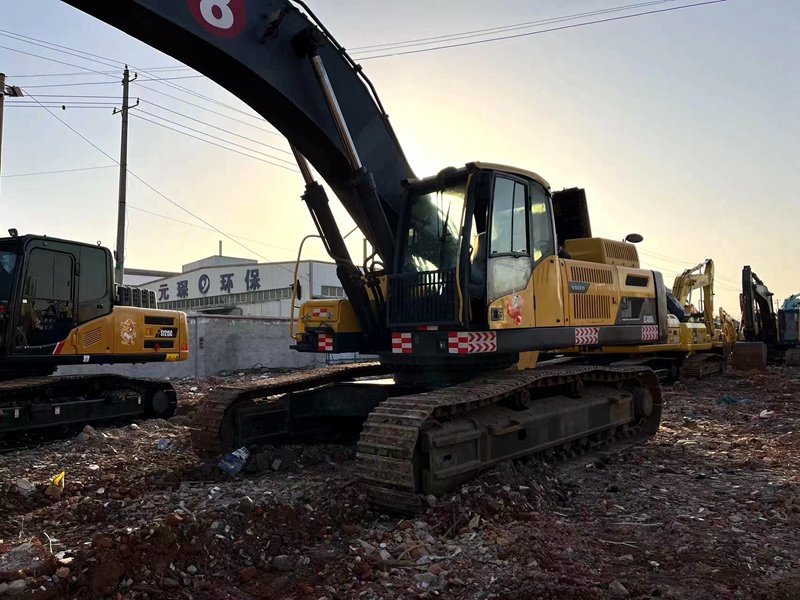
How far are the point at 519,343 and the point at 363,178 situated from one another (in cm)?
221

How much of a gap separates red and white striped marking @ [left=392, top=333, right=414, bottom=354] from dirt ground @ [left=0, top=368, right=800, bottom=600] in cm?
130

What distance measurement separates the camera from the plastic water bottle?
600 cm

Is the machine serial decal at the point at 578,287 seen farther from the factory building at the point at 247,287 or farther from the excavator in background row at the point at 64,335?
the factory building at the point at 247,287

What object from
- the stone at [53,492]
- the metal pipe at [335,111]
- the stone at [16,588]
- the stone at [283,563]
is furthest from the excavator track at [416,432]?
the stone at [53,492]

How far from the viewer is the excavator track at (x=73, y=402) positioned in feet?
27.3

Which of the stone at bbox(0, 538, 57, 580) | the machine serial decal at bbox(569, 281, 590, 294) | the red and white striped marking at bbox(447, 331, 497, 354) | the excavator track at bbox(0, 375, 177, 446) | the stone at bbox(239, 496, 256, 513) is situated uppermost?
the machine serial decal at bbox(569, 281, 590, 294)

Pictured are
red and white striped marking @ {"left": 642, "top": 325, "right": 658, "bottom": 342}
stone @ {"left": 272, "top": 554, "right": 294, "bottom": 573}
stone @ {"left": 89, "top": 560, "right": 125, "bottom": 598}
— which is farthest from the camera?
red and white striped marking @ {"left": 642, "top": 325, "right": 658, "bottom": 342}

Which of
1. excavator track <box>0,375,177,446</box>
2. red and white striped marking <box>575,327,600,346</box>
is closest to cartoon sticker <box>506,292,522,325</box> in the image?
red and white striped marking <box>575,327,600,346</box>

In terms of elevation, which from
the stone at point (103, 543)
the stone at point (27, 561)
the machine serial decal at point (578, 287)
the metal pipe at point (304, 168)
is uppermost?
the metal pipe at point (304, 168)

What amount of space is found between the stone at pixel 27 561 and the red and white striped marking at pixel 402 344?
10.4 feet

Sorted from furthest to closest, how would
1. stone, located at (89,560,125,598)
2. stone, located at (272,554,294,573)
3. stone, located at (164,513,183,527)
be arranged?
stone, located at (164,513,183,527) < stone, located at (272,554,294,573) < stone, located at (89,560,125,598)

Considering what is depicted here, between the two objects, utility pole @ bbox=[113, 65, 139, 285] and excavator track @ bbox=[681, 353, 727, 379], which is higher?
utility pole @ bbox=[113, 65, 139, 285]

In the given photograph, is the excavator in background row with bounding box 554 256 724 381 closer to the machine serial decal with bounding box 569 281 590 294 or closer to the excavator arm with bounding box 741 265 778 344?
the excavator arm with bounding box 741 265 778 344

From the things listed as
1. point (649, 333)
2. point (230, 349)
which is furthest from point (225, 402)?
point (230, 349)
